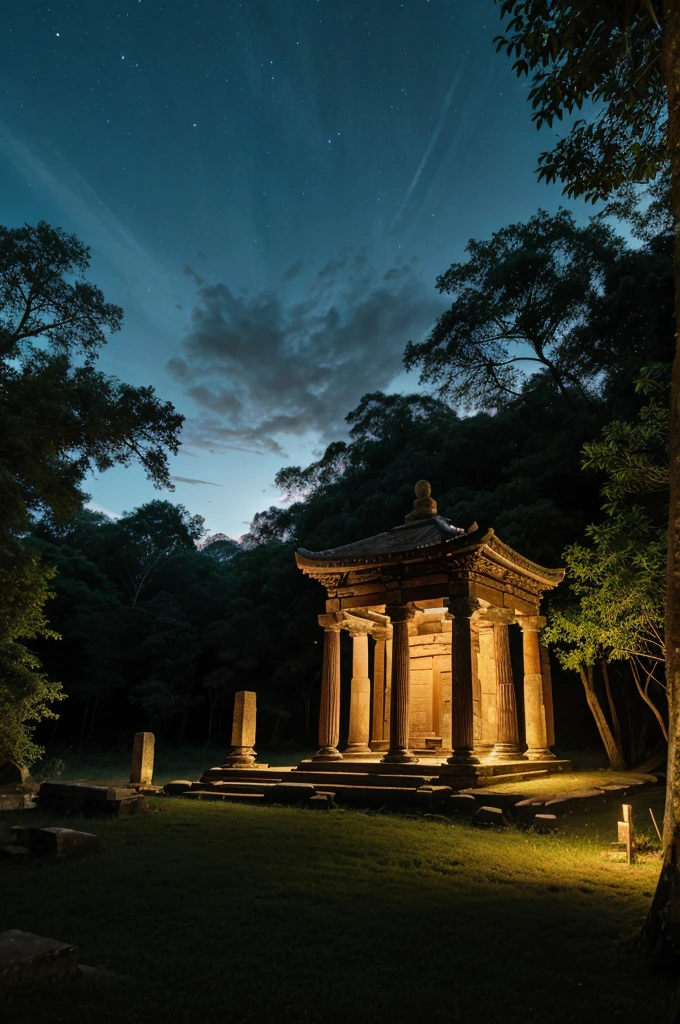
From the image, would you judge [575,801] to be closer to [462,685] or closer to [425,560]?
[462,685]

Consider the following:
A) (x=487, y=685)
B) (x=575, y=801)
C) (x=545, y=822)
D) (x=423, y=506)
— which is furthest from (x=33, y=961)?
(x=423, y=506)

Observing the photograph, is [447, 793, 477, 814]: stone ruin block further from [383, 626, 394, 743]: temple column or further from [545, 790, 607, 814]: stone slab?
[383, 626, 394, 743]: temple column

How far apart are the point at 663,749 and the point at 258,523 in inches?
1080

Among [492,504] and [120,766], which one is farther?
[120,766]

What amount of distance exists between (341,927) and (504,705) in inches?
414

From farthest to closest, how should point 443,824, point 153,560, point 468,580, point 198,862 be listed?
point 153,560, point 468,580, point 443,824, point 198,862

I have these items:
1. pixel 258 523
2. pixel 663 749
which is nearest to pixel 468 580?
pixel 663 749

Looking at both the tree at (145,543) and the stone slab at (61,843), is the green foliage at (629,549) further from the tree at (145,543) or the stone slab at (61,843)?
the tree at (145,543)

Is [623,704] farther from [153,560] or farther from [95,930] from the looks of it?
[153,560]

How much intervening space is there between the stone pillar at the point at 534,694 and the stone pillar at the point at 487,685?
70cm

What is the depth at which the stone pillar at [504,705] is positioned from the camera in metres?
14.4

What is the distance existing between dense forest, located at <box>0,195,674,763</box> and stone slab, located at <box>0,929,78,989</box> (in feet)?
29.4

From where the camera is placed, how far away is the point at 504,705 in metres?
14.9

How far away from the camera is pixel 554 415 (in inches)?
938
